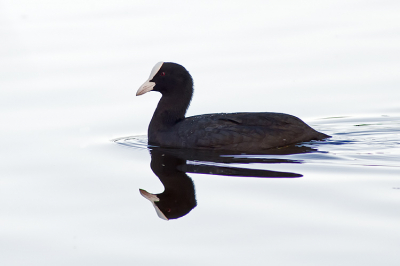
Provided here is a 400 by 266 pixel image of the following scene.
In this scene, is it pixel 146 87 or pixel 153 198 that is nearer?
pixel 153 198

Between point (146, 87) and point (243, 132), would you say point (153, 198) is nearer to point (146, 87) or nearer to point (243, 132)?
point (243, 132)

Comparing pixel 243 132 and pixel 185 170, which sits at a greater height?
pixel 243 132

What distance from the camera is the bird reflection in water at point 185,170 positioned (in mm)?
5566

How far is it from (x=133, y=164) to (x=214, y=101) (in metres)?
2.66

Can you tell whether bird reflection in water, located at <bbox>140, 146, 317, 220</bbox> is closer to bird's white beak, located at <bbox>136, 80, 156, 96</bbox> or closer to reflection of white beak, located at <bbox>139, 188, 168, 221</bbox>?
reflection of white beak, located at <bbox>139, 188, 168, 221</bbox>

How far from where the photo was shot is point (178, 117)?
8008 millimetres

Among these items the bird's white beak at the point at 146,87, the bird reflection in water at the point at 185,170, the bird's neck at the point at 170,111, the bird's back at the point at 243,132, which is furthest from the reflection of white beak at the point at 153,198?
the bird's white beak at the point at 146,87

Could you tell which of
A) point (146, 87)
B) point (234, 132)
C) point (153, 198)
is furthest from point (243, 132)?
point (153, 198)

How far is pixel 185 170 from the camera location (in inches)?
257

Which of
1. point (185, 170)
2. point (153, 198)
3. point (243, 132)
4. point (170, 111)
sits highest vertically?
point (170, 111)

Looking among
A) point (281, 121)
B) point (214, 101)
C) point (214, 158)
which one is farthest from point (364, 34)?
point (214, 158)

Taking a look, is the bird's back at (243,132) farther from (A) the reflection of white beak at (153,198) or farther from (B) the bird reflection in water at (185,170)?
(A) the reflection of white beak at (153,198)

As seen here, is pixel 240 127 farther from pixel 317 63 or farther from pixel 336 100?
pixel 317 63

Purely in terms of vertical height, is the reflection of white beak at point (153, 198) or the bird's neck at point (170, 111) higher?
the bird's neck at point (170, 111)
